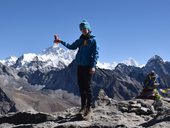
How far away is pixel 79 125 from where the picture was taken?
13859 mm

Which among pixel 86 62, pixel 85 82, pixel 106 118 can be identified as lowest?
pixel 106 118

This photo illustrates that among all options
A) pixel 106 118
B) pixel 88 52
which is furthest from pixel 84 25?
pixel 106 118

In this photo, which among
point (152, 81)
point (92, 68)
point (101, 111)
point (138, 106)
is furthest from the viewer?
point (152, 81)

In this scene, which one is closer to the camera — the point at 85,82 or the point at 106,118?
the point at 85,82

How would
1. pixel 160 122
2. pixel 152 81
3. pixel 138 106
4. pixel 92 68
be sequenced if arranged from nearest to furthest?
pixel 160 122
pixel 92 68
pixel 138 106
pixel 152 81

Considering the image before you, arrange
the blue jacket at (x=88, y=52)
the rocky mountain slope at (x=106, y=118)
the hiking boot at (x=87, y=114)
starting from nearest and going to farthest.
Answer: the rocky mountain slope at (x=106, y=118)
the hiking boot at (x=87, y=114)
the blue jacket at (x=88, y=52)

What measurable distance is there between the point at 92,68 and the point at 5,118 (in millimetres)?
6437

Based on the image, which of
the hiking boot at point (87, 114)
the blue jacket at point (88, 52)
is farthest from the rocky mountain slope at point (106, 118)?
the blue jacket at point (88, 52)

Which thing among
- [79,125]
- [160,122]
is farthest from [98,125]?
[160,122]

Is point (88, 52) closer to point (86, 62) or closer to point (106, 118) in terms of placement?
point (86, 62)

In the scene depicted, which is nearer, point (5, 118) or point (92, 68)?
point (92, 68)

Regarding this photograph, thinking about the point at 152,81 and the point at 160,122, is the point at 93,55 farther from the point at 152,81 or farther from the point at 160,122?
the point at 152,81

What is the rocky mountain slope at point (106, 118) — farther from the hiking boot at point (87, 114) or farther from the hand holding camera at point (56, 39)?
the hand holding camera at point (56, 39)

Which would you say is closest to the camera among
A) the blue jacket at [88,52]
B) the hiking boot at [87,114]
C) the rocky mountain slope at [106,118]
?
the rocky mountain slope at [106,118]
